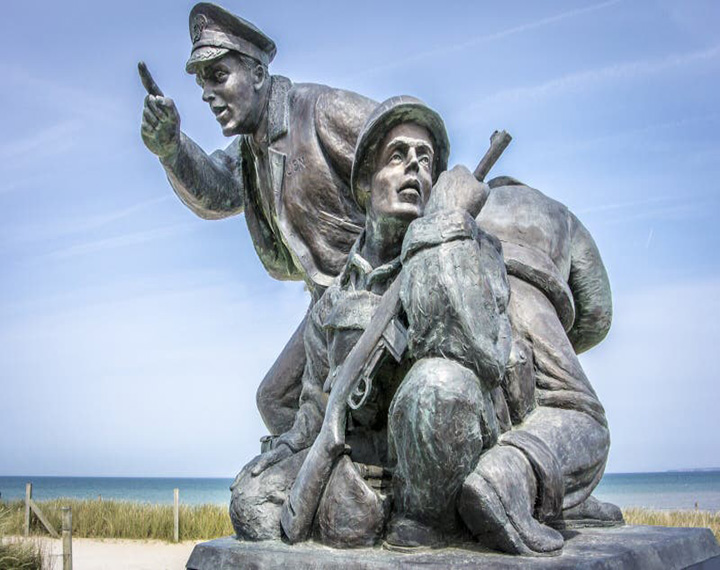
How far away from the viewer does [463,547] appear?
80.0 inches

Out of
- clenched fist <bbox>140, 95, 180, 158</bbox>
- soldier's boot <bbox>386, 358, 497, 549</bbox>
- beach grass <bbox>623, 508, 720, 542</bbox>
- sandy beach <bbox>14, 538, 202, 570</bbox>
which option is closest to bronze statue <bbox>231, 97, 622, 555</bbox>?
soldier's boot <bbox>386, 358, 497, 549</bbox>

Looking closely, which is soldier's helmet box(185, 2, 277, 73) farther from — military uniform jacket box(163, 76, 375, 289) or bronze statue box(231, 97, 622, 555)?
bronze statue box(231, 97, 622, 555)

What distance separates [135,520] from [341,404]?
12334 mm

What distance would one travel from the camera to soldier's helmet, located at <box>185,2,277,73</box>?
3236 millimetres

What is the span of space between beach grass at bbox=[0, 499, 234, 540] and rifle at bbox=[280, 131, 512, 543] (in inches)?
420

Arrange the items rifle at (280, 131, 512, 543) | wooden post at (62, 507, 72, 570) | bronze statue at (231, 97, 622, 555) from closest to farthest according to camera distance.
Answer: bronze statue at (231, 97, 622, 555) < rifle at (280, 131, 512, 543) < wooden post at (62, 507, 72, 570)

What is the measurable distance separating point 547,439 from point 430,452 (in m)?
0.53

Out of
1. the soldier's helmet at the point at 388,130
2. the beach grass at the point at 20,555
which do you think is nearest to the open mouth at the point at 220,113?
the soldier's helmet at the point at 388,130

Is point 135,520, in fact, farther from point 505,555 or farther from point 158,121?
point 505,555

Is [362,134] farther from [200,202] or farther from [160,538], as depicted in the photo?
[160,538]

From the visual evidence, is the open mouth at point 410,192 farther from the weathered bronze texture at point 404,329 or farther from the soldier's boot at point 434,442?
the soldier's boot at point 434,442

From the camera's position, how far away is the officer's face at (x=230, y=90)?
129 inches

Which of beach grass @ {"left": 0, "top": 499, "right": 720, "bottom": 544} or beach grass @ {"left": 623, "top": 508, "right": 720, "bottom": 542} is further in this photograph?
beach grass @ {"left": 0, "top": 499, "right": 720, "bottom": 544}

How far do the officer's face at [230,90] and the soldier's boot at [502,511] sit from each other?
190cm
